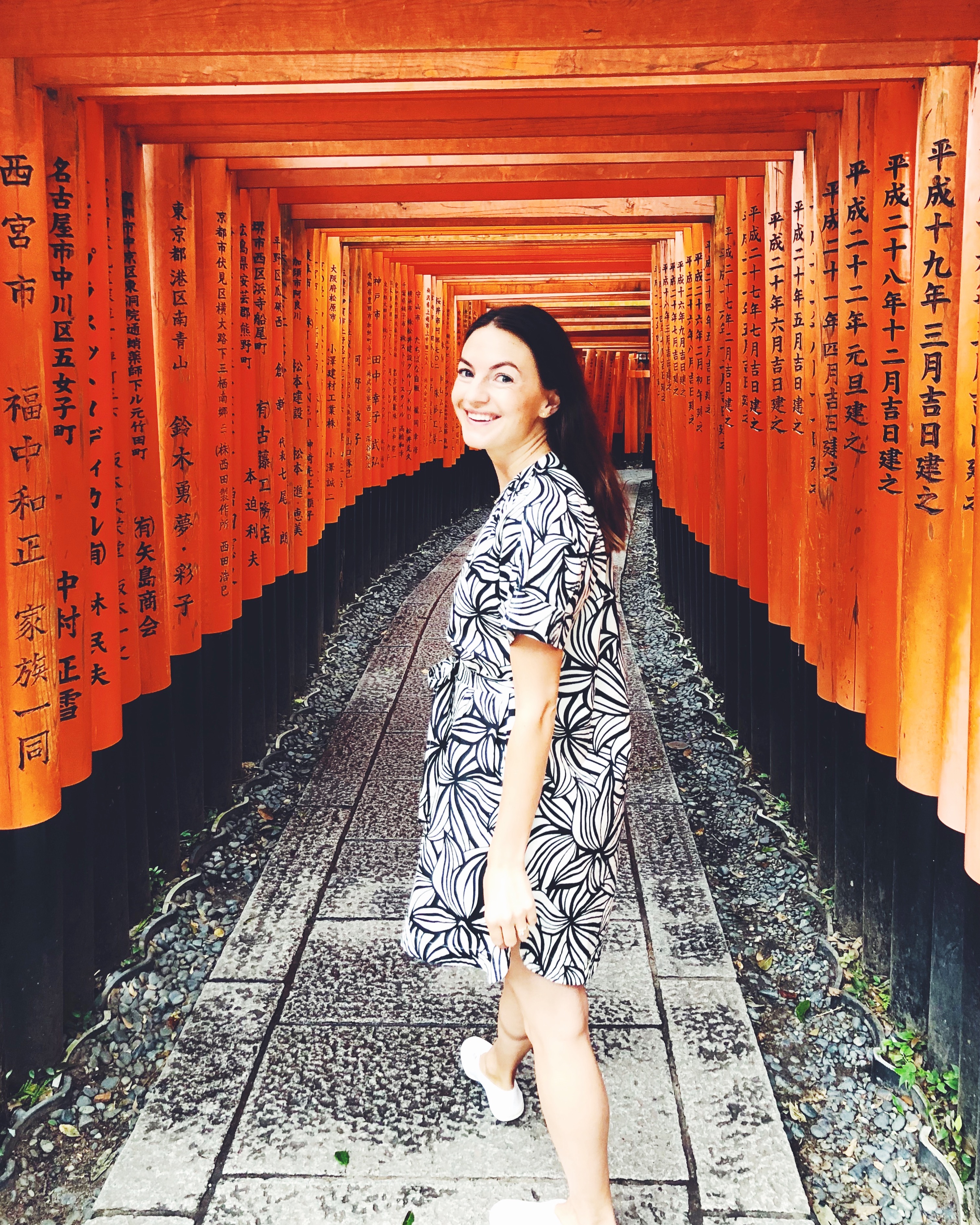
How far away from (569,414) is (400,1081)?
1988 millimetres

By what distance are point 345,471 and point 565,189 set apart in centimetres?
416

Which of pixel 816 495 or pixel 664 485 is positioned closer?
pixel 816 495

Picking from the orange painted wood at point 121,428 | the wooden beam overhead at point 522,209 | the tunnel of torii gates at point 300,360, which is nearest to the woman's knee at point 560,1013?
the tunnel of torii gates at point 300,360

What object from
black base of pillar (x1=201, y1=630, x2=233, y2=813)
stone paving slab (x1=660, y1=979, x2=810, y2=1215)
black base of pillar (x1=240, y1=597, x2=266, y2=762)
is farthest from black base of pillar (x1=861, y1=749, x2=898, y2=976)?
black base of pillar (x1=240, y1=597, x2=266, y2=762)

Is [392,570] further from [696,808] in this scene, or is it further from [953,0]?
[953,0]

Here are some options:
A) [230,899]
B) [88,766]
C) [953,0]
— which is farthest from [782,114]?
[230,899]

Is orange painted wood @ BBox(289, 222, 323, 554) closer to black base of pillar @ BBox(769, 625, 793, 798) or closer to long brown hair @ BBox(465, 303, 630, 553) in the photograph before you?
black base of pillar @ BBox(769, 625, 793, 798)

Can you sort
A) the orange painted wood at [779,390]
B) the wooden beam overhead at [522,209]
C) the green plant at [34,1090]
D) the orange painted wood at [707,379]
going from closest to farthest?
1. the green plant at [34,1090]
2. the orange painted wood at [779,390]
3. the wooden beam overhead at [522,209]
4. the orange painted wood at [707,379]

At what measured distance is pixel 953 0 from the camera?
9.16 ft

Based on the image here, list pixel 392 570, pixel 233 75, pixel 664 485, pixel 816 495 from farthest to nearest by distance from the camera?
pixel 392 570 → pixel 664 485 → pixel 816 495 → pixel 233 75

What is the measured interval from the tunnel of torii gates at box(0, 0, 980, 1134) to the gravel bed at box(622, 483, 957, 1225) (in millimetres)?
182

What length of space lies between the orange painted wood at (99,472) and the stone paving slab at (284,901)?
2.89ft

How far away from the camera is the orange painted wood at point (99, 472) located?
3391 millimetres

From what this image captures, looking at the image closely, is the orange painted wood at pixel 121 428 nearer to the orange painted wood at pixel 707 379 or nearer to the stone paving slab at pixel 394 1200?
the stone paving slab at pixel 394 1200
